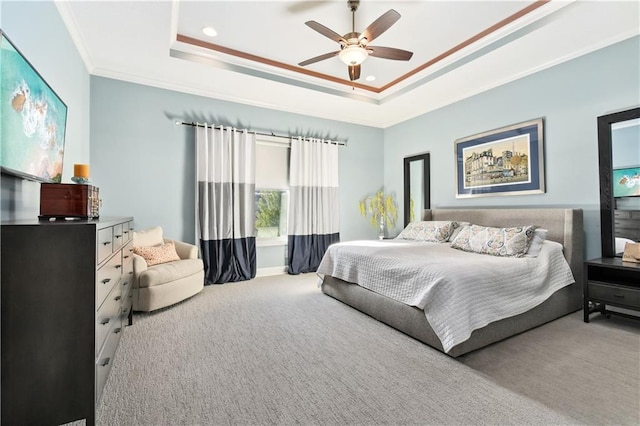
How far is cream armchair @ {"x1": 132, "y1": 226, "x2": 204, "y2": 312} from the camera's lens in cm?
298

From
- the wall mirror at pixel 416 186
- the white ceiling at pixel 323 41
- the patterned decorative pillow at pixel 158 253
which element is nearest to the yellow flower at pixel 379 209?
the wall mirror at pixel 416 186

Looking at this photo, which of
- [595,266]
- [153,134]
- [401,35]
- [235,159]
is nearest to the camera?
[595,266]

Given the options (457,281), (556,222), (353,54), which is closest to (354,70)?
(353,54)

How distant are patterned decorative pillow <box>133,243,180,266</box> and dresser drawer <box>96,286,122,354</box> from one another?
52.0 inches

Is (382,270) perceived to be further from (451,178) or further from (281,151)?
(281,151)

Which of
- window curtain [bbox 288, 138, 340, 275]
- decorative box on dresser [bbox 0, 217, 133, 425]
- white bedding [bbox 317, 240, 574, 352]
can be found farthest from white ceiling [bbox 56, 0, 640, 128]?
decorative box on dresser [bbox 0, 217, 133, 425]

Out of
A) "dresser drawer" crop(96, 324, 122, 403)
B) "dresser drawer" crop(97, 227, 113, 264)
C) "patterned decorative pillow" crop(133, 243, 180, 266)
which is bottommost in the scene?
"dresser drawer" crop(96, 324, 122, 403)

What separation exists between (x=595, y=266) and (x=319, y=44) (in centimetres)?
360

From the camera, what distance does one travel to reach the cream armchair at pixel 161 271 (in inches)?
117

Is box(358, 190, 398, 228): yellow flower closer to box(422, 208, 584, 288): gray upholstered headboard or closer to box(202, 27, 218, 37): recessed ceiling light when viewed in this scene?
box(422, 208, 584, 288): gray upholstered headboard

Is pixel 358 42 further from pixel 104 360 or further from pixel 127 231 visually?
pixel 104 360

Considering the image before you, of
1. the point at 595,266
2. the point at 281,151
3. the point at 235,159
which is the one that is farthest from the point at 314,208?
the point at 595,266

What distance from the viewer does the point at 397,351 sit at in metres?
2.26

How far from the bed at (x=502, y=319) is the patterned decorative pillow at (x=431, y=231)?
32cm
